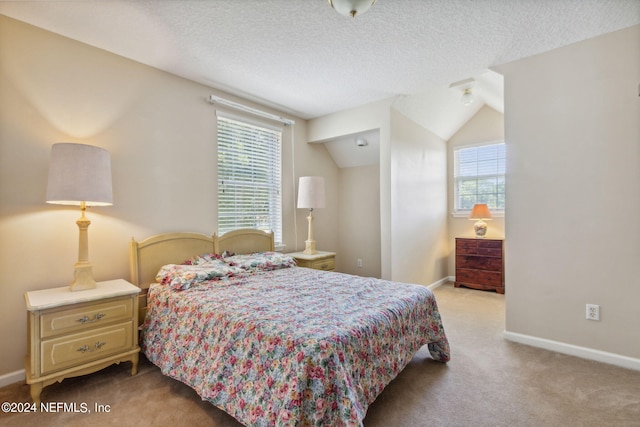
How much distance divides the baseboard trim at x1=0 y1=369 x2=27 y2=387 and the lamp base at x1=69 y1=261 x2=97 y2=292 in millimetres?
717

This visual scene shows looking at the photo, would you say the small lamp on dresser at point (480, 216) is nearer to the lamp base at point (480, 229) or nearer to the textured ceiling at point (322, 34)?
the lamp base at point (480, 229)

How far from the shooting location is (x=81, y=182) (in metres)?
2.02

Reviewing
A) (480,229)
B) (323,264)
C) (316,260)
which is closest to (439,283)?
(480,229)

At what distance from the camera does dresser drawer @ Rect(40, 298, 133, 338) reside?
1828 mm

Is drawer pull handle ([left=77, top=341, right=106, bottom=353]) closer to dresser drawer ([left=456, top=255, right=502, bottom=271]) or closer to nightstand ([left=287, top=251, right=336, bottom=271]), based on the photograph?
nightstand ([left=287, top=251, right=336, bottom=271])

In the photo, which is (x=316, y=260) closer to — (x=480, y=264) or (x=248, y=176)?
(x=248, y=176)

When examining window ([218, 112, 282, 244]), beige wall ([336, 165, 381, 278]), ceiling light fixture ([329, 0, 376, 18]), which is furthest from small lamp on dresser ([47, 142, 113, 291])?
beige wall ([336, 165, 381, 278])

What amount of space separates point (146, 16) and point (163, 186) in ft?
4.55

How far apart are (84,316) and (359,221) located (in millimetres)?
3506

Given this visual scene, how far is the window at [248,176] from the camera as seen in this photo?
3.37 metres

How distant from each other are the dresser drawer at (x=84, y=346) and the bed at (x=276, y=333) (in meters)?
0.20

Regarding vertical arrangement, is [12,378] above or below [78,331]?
below

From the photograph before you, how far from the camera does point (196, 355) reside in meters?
1.85

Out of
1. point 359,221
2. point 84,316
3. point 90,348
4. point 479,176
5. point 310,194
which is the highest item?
point 479,176
